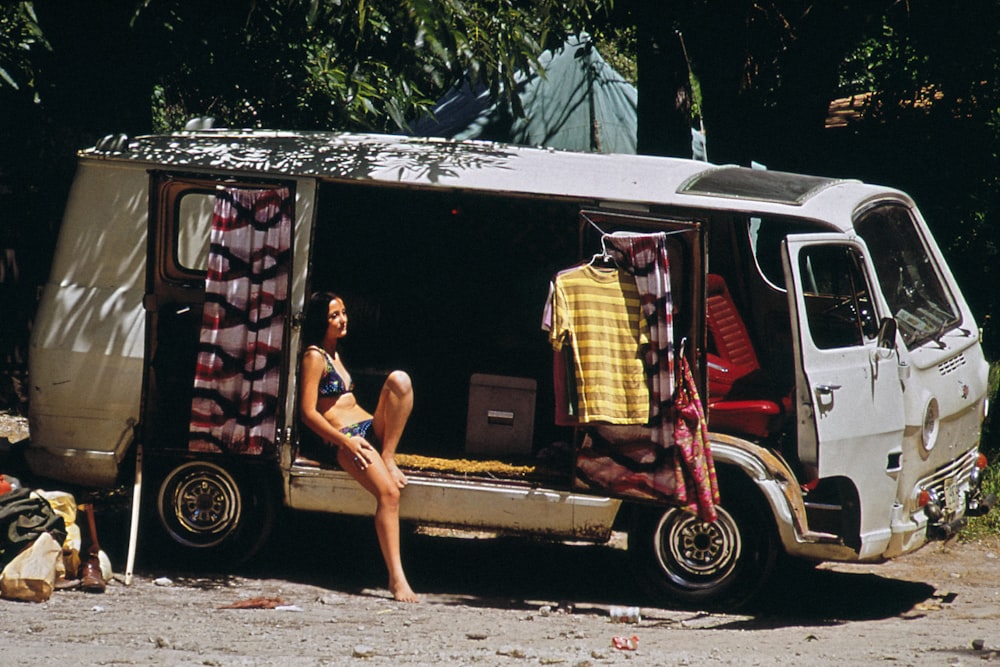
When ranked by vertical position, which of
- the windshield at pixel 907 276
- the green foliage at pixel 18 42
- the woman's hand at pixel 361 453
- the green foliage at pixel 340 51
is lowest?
the woman's hand at pixel 361 453

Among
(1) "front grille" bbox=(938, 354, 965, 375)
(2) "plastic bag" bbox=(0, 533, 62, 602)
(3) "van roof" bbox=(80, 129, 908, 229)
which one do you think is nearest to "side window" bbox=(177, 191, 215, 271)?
(3) "van roof" bbox=(80, 129, 908, 229)

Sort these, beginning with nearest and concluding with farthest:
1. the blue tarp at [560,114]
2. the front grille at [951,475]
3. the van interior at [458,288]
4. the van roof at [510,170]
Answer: the van roof at [510,170]
the front grille at [951,475]
the van interior at [458,288]
the blue tarp at [560,114]

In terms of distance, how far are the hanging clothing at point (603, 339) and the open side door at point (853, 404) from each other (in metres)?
0.80

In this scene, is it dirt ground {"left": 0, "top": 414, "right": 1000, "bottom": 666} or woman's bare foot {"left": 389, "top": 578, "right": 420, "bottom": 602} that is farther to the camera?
woman's bare foot {"left": 389, "top": 578, "right": 420, "bottom": 602}

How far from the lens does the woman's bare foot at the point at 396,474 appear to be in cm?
687

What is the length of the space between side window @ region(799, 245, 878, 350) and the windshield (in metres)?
0.21

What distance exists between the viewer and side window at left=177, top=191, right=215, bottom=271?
743 centimetres

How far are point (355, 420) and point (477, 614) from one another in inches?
51.0

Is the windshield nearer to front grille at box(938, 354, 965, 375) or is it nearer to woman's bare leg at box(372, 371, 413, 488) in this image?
front grille at box(938, 354, 965, 375)

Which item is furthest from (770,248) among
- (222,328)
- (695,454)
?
(222,328)

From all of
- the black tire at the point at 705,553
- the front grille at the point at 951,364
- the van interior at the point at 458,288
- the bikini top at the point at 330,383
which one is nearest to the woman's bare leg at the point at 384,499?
the bikini top at the point at 330,383

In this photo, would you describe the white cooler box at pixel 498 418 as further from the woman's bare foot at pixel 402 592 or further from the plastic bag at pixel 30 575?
the plastic bag at pixel 30 575

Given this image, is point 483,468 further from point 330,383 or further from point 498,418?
point 330,383

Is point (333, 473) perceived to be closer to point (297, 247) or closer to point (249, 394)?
point (249, 394)
